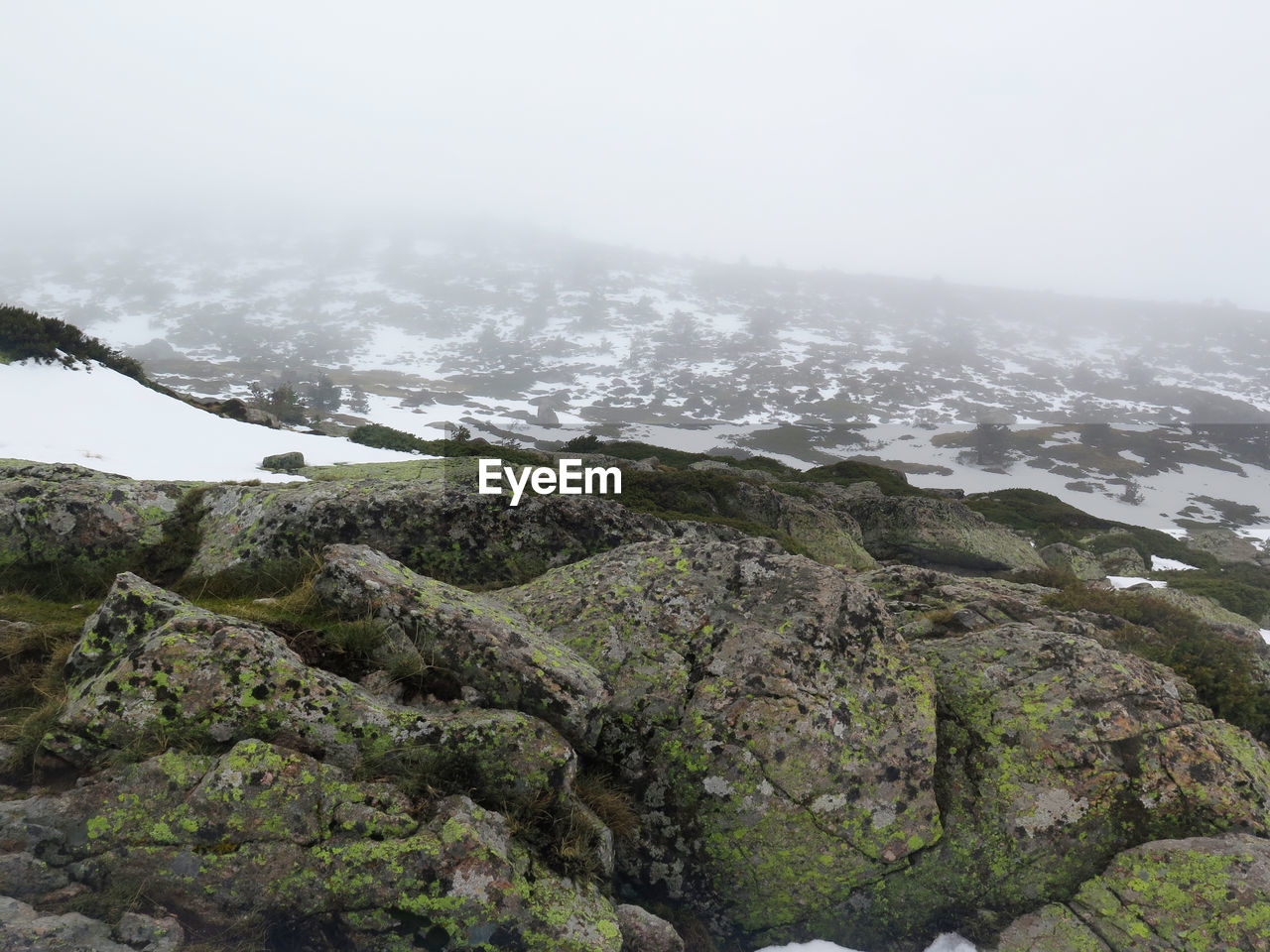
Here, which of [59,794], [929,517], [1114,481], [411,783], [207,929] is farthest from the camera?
[1114,481]

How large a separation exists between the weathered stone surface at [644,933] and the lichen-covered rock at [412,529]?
199 inches

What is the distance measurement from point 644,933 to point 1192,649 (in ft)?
29.0

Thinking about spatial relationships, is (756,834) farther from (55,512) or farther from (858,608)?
Answer: (55,512)

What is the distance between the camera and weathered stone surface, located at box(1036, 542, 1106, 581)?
2470 cm

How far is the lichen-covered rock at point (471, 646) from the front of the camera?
525 centimetres

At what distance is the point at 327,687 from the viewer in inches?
177

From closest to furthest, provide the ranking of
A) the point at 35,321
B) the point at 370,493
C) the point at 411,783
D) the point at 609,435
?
the point at 411,783 < the point at 370,493 < the point at 35,321 < the point at 609,435

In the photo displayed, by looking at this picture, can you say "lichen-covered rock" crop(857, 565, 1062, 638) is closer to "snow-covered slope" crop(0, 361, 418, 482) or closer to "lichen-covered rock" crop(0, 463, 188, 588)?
"lichen-covered rock" crop(0, 463, 188, 588)

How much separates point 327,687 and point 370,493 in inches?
184

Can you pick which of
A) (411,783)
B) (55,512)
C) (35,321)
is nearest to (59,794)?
(411,783)

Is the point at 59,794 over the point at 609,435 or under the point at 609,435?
over

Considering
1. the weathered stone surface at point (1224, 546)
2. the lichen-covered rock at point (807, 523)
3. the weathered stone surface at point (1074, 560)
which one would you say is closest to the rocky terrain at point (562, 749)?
the lichen-covered rock at point (807, 523)

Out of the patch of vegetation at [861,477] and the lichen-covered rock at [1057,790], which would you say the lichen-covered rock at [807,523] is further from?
the patch of vegetation at [861,477]

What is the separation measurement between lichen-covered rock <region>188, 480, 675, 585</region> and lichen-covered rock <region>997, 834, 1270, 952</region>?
6.82 m
